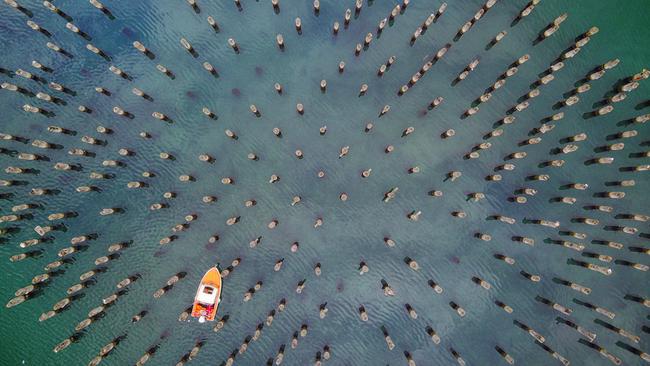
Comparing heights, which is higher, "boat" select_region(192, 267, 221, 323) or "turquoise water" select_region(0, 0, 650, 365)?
"turquoise water" select_region(0, 0, 650, 365)

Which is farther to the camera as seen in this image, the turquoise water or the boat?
the turquoise water

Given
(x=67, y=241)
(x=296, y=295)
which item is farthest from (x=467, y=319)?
(x=67, y=241)

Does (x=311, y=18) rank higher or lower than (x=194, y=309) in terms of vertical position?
higher

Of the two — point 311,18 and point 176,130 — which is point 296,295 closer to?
point 176,130

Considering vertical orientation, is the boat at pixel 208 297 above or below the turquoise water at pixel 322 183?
below
